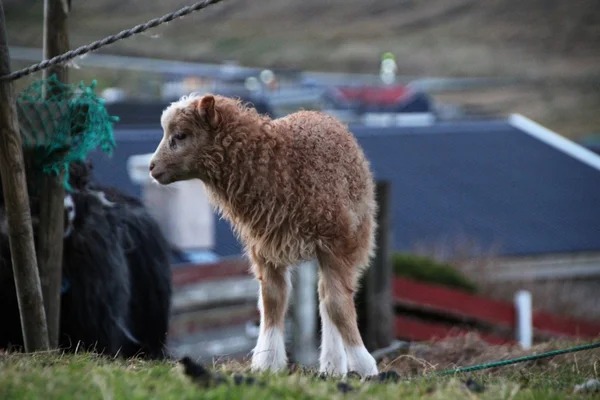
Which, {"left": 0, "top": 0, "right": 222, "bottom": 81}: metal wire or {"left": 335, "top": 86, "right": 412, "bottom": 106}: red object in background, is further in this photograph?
{"left": 335, "top": 86, "right": 412, "bottom": 106}: red object in background

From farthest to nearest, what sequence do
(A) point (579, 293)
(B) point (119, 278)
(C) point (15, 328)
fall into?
1. (A) point (579, 293)
2. (B) point (119, 278)
3. (C) point (15, 328)

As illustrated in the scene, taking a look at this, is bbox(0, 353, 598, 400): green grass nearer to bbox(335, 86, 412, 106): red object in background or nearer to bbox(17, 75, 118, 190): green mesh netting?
bbox(17, 75, 118, 190): green mesh netting

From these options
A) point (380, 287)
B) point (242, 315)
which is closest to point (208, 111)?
point (380, 287)

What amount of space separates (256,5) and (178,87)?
36.8 metres

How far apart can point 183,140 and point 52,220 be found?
69.7 inches

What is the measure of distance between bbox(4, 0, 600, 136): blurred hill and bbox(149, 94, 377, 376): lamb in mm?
45610

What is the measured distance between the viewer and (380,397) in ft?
16.3

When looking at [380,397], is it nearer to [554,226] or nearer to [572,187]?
[554,226]

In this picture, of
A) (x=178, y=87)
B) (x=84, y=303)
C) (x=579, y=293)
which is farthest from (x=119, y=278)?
(x=178, y=87)

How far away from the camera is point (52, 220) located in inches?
300

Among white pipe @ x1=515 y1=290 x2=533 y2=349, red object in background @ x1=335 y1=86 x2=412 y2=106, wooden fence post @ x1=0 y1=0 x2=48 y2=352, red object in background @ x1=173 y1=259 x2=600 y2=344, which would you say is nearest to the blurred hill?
red object in background @ x1=335 y1=86 x2=412 y2=106

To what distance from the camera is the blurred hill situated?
5700 cm

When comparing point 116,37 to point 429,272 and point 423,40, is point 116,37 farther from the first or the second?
point 423,40

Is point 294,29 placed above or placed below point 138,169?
above
